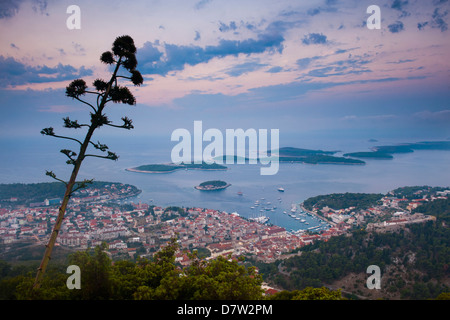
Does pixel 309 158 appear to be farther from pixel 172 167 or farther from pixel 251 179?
pixel 172 167

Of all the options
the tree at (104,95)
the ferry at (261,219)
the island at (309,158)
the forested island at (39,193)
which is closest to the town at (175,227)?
the forested island at (39,193)

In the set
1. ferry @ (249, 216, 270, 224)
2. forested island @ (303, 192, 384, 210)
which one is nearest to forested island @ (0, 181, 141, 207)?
ferry @ (249, 216, 270, 224)

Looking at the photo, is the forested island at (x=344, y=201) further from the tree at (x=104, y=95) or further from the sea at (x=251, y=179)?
the tree at (x=104, y=95)

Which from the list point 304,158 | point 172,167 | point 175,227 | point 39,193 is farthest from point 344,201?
point 304,158

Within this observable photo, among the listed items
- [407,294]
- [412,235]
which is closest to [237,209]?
[412,235]

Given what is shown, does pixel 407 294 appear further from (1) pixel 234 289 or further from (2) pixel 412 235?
(1) pixel 234 289
